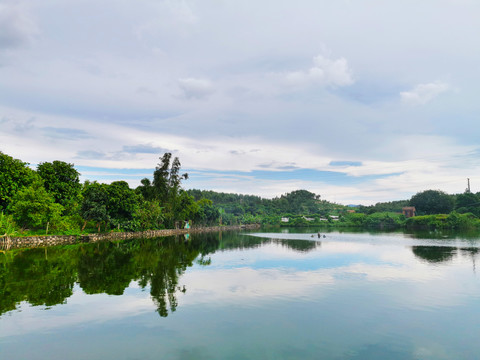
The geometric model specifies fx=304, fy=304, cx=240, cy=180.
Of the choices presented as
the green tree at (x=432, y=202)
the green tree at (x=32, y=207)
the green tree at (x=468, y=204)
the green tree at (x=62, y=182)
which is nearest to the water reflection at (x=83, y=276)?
the green tree at (x=32, y=207)

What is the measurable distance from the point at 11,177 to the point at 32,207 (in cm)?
789

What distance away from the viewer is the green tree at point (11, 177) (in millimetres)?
47094

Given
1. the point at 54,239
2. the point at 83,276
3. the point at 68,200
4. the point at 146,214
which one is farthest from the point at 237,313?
the point at 146,214

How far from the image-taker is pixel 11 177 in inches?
1902

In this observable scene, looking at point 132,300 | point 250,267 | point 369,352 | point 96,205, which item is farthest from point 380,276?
point 96,205

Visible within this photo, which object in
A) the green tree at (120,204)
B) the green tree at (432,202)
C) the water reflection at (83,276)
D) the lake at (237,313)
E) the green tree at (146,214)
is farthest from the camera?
the green tree at (432,202)

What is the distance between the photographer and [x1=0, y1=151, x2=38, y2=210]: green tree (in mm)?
47094

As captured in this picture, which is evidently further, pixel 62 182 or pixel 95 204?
pixel 62 182

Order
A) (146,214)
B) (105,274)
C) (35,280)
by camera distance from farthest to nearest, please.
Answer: (146,214)
(105,274)
(35,280)

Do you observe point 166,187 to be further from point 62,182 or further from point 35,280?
point 35,280

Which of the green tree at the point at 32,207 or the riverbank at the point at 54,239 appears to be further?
the green tree at the point at 32,207

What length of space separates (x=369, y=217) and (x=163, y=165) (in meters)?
89.9

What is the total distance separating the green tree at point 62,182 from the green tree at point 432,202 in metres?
128

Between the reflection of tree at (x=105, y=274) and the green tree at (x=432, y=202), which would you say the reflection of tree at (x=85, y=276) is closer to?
the reflection of tree at (x=105, y=274)
